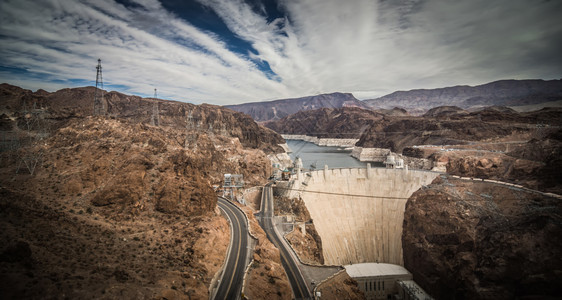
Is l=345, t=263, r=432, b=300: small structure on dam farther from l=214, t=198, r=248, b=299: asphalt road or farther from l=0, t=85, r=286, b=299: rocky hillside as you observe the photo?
l=0, t=85, r=286, b=299: rocky hillside

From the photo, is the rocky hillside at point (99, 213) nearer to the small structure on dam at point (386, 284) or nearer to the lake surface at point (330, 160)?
the small structure on dam at point (386, 284)

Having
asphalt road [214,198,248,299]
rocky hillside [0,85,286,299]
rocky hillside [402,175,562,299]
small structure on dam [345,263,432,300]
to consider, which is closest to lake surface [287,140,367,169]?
rocky hillside [402,175,562,299]

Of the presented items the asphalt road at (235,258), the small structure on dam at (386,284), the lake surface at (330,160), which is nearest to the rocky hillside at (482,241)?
the small structure on dam at (386,284)

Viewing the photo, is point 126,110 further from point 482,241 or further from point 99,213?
point 482,241

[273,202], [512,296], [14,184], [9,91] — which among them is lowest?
[512,296]

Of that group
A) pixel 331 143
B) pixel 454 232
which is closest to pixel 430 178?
pixel 454 232

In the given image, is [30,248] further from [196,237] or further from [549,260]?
[549,260]
